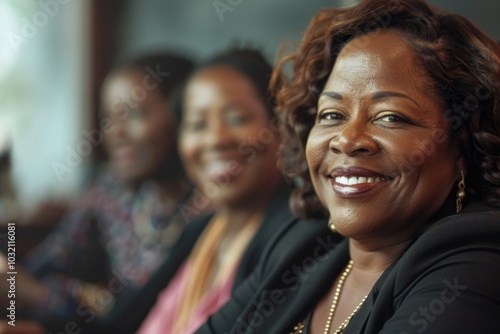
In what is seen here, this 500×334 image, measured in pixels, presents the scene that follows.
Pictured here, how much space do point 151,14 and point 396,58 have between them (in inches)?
52.5

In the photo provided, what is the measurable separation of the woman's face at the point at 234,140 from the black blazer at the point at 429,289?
615 millimetres

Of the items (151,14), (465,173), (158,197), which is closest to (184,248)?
(158,197)

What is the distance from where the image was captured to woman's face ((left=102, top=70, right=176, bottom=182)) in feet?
7.57

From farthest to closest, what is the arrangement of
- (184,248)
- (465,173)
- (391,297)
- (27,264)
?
(27,264)
(184,248)
(465,173)
(391,297)

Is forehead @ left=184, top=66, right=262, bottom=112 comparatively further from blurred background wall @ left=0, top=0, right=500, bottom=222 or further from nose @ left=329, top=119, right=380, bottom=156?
nose @ left=329, top=119, right=380, bottom=156

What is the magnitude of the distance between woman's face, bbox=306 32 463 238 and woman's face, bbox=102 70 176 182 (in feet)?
3.78

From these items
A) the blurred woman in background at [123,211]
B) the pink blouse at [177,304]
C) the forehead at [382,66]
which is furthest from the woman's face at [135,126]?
the forehead at [382,66]

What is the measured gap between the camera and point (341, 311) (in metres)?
1.25

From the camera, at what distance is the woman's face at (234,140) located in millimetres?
1931

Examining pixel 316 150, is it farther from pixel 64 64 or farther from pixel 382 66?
pixel 64 64

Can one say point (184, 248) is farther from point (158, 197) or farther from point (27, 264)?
point (27, 264)

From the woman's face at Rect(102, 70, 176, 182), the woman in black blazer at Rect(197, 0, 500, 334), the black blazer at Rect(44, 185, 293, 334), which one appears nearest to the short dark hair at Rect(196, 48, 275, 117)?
the woman's face at Rect(102, 70, 176, 182)

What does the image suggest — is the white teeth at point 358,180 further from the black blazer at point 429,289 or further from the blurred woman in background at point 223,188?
the blurred woman in background at point 223,188

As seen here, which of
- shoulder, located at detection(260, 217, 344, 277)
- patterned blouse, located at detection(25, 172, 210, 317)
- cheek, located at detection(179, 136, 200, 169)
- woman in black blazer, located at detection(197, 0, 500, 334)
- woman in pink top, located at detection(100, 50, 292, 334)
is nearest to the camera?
woman in black blazer, located at detection(197, 0, 500, 334)
